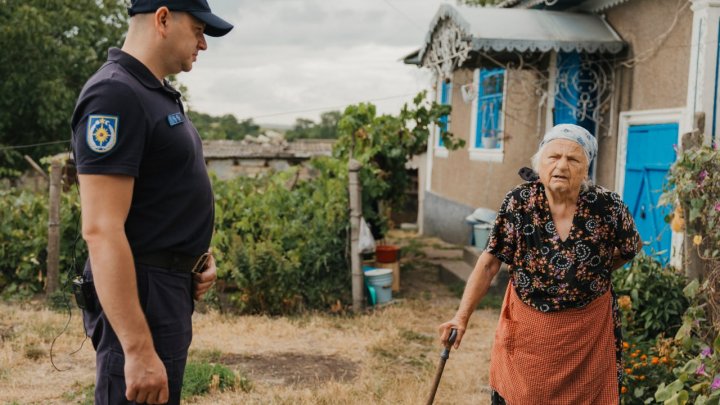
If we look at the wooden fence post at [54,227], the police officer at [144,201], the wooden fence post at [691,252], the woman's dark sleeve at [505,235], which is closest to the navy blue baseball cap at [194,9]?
the police officer at [144,201]

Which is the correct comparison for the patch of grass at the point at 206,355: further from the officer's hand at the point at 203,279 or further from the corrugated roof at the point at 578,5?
the corrugated roof at the point at 578,5

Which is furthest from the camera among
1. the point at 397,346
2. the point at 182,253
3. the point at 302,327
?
the point at 302,327

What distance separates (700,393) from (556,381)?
3.54 ft

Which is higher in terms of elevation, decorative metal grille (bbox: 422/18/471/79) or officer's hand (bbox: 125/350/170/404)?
decorative metal grille (bbox: 422/18/471/79)

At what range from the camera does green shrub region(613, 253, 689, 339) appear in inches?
203

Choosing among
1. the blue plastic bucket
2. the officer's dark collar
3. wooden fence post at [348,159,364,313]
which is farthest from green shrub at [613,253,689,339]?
the officer's dark collar

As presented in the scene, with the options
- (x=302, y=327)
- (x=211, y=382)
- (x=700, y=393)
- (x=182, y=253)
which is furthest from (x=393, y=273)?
(x=182, y=253)

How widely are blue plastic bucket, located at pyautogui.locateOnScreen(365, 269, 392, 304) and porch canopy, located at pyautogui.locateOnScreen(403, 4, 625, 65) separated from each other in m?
2.55

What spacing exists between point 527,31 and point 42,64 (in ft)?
45.1

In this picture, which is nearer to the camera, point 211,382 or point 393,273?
point 211,382

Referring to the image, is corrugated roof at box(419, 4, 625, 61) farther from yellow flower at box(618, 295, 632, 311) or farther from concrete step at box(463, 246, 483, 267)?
yellow flower at box(618, 295, 632, 311)

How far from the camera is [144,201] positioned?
82.5 inches

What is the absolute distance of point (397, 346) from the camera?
251 inches

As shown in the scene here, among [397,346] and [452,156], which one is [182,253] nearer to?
[397,346]
